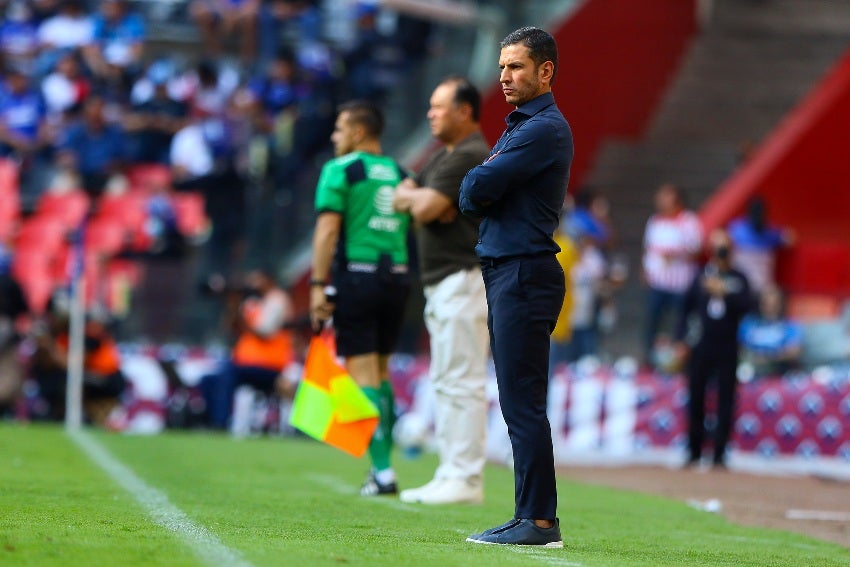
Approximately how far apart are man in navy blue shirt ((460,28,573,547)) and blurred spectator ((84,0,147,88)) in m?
15.1

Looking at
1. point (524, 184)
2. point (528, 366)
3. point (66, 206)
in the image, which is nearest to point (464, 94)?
point (524, 184)

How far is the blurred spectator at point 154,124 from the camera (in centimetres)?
2106

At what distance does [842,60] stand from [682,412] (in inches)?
272

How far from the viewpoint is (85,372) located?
18312mm

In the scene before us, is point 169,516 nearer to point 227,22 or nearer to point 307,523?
point 307,523

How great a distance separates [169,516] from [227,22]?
1584cm

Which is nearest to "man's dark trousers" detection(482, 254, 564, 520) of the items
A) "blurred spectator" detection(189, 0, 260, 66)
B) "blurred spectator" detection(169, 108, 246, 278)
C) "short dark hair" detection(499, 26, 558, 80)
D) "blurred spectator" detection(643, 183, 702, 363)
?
"short dark hair" detection(499, 26, 558, 80)

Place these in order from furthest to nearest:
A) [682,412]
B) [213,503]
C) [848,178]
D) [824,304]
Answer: [848,178], [824,304], [682,412], [213,503]

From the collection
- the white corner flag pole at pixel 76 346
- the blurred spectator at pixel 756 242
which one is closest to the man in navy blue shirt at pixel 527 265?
the white corner flag pole at pixel 76 346

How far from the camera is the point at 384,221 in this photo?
32.1 ft

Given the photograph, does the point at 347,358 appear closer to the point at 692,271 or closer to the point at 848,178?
the point at 692,271

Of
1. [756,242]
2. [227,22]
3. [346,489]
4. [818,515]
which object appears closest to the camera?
[346,489]

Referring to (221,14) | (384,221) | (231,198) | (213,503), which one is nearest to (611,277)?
(231,198)

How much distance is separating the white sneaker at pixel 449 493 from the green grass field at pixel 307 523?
0.13 m
